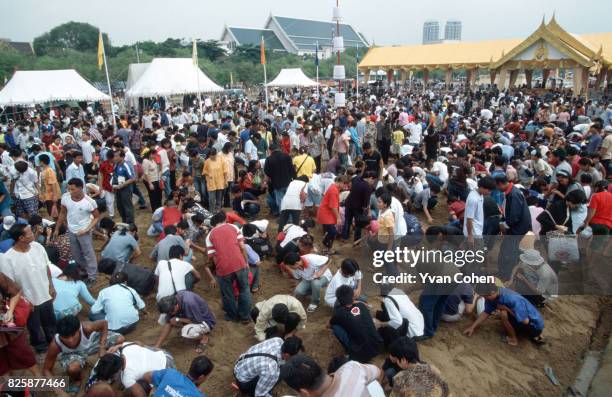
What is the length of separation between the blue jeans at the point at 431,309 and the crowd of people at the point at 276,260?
2cm

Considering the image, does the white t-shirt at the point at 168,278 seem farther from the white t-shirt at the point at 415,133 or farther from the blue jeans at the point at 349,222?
the white t-shirt at the point at 415,133

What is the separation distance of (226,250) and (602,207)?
16.1ft

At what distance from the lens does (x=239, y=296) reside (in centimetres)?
483

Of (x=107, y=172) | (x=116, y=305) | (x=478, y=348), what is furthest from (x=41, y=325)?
(x=478, y=348)

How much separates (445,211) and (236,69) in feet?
117

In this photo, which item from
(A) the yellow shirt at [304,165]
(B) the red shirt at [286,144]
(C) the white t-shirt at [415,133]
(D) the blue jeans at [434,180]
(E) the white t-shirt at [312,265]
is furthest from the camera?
(C) the white t-shirt at [415,133]

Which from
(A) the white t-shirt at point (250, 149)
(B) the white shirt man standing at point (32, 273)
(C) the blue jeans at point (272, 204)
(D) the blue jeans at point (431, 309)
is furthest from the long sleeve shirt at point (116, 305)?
(A) the white t-shirt at point (250, 149)

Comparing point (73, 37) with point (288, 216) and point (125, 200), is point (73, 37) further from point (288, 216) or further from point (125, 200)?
point (288, 216)

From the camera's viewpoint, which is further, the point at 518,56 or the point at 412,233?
the point at 518,56

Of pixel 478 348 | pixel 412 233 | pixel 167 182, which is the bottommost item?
pixel 478 348

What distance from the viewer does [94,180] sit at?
8.65 m

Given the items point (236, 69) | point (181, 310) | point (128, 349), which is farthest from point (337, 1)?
point (236, 69)

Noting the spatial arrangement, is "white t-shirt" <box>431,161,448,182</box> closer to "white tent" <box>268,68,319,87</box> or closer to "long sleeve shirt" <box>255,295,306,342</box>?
"long sleeve shirt" <box>255,295,306,342</box>

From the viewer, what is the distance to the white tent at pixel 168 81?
15805 mm
